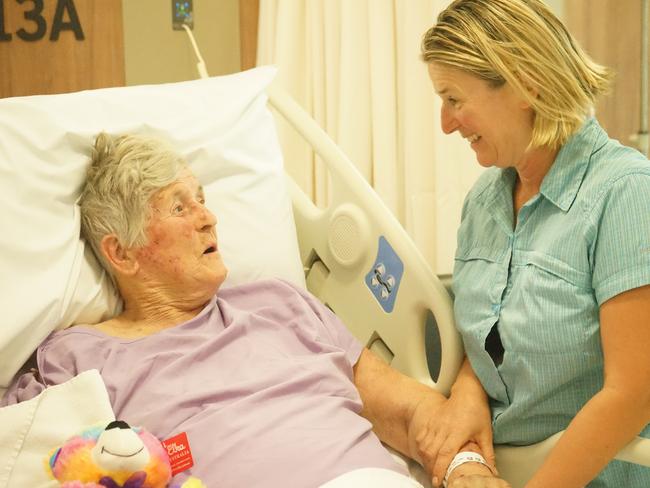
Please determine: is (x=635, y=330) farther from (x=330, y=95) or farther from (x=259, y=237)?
(x=330, y=95)

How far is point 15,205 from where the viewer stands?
5.88ft

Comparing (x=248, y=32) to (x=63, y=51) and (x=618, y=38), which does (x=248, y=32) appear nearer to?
(x=63, y=51)

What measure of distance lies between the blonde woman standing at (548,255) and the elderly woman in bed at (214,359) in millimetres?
126

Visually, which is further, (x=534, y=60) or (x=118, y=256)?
(x=118, y=256)

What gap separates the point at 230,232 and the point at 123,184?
32 centimetres

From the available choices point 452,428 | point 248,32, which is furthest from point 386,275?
point 248,32

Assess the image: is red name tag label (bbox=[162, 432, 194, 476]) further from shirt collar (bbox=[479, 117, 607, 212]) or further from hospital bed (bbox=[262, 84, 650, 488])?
shirt collar (bbox=[479, 117, 607, 212])

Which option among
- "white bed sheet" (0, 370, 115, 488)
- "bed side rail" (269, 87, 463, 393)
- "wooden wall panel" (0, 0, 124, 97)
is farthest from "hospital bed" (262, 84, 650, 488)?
"wooden wall panel" (0, 0, 124, 97)

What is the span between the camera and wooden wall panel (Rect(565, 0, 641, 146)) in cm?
298

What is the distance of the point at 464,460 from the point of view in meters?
1.65

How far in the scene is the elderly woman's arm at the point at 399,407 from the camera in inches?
69.2

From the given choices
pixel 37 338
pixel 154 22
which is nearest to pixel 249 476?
pixel 37 338

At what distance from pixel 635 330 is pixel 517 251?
0.31 m

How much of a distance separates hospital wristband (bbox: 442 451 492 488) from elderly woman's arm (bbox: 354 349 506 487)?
0.03 m
